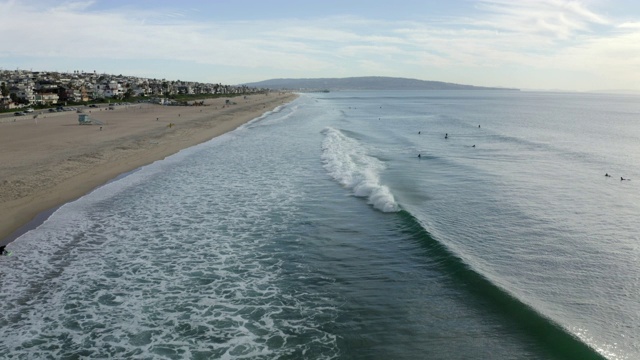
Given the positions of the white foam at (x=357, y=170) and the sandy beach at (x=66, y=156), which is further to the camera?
the white foam at (x=357, y=170)

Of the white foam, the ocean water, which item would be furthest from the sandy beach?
the white foam

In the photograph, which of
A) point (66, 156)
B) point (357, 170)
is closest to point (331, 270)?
point (357, 170)

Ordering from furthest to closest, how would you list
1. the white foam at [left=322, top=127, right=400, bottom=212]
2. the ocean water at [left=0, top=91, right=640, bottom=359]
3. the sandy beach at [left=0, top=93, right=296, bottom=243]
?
the white foam at [left=322, top=127, right=400, bottom=212]
the sandy beach at [left=0, top=93, right=296, bottom=243]
the ocean water at [left=0, top=91, right=640, bottom=359]

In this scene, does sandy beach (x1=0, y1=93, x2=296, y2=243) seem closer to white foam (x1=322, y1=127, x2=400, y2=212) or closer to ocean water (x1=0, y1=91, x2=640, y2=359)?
ocean water (x1=0, y1=91, x2=640, y2=359)

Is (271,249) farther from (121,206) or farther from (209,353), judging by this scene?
(121,206)

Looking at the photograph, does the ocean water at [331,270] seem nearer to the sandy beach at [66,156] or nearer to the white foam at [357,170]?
the white foam at [357,170]

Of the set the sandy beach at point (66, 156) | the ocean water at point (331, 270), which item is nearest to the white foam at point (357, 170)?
the ocean water at point (331, 270)
